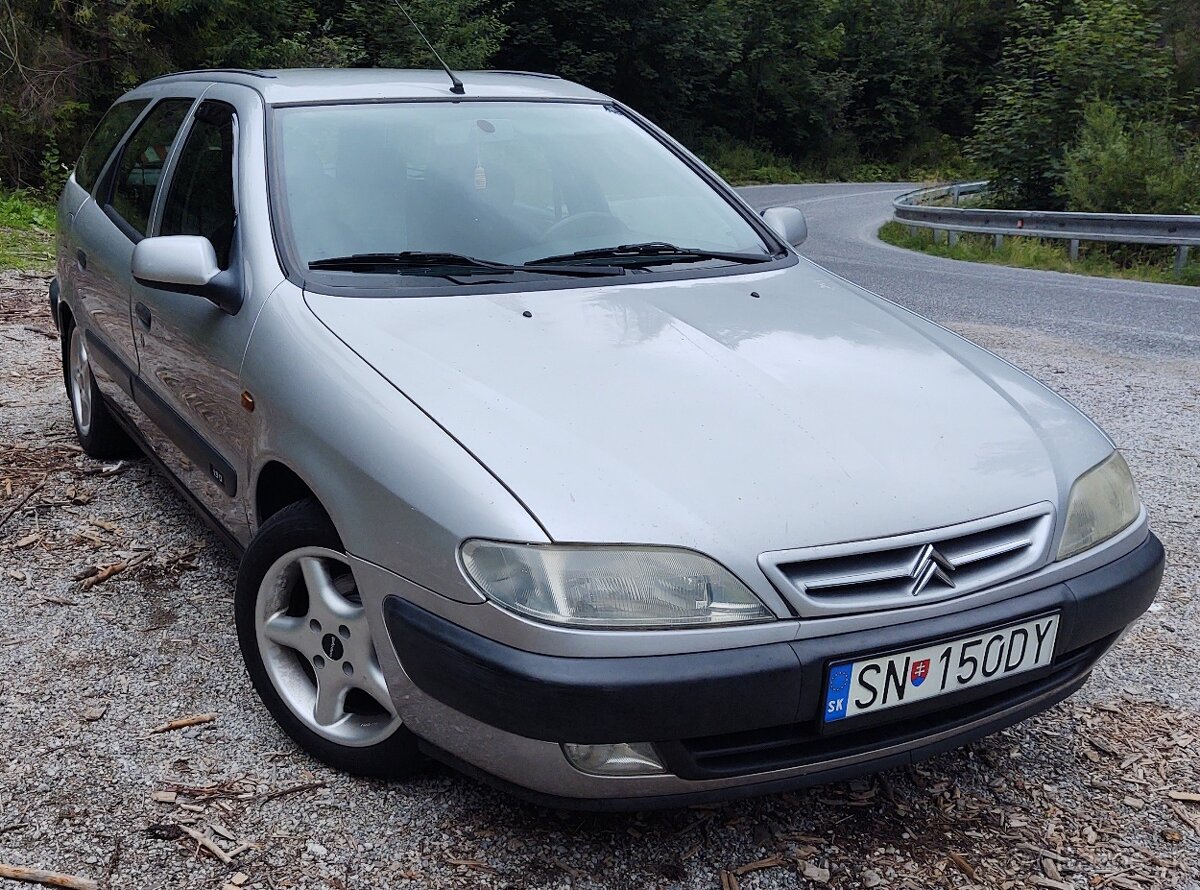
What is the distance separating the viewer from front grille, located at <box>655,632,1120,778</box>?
80.4 inches

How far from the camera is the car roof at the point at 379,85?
3.33 m

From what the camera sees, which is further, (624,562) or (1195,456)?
(1195,456)

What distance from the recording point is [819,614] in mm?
2010

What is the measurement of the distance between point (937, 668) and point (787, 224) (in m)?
2.02

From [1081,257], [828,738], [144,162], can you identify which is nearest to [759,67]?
A: [1081,257]

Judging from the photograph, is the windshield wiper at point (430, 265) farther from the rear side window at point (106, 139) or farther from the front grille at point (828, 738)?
the rear side window at point (106, 139)

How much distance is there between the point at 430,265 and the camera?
293 centimetres

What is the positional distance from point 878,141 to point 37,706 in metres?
40.4

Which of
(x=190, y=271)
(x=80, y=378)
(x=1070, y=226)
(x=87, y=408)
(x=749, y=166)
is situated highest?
(x=190, y=271)

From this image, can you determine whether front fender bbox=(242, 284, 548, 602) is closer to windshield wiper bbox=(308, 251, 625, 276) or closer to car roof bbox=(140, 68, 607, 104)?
windshield wiper bbox=(308, 251, 625, 276)

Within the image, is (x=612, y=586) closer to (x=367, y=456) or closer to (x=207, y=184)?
(x=367, y=456)

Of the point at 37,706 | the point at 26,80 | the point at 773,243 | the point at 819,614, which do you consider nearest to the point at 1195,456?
the point at 773,243

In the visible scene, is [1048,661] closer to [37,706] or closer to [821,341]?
[821,341]

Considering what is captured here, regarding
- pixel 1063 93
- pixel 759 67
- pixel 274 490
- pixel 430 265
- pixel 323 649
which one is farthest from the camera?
pixel 759 67
